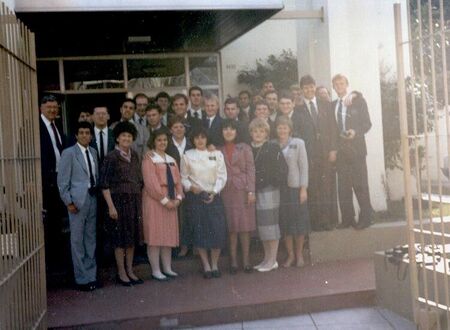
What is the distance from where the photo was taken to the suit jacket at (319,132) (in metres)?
7.81

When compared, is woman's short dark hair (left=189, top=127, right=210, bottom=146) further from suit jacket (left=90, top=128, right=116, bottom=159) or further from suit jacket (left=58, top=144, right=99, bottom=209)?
suit jacket (left=58, top=144, right=99, bottom=209)

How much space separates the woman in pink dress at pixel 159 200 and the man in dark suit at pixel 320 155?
5.75 feet

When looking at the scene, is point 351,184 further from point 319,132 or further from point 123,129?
point 123,129

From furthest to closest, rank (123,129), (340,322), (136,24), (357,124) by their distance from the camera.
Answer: (136,24) < (357,124) < (123,129) < (340,322)

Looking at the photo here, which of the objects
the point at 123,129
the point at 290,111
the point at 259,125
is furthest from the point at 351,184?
the point at 123,129

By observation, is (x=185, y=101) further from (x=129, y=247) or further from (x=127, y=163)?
(x=129, y=247)

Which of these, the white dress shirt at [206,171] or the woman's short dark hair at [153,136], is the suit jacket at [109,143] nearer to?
the woman's short dark hair at [153,136]

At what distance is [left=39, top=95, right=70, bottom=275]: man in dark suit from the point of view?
7.06 meters

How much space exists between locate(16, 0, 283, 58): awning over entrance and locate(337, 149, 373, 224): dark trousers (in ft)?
6.73

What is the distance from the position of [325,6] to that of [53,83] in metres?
4.42

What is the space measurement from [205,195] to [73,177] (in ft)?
4.59

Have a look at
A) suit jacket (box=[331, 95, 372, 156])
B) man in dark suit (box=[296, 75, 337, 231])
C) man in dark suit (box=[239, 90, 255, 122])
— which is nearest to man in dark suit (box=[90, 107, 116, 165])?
man in dark suit (box=[239, 90, 255, 122])

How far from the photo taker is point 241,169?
720cm

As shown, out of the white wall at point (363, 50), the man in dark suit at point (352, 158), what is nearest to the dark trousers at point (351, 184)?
the man in dark suit at point (352, 158)
